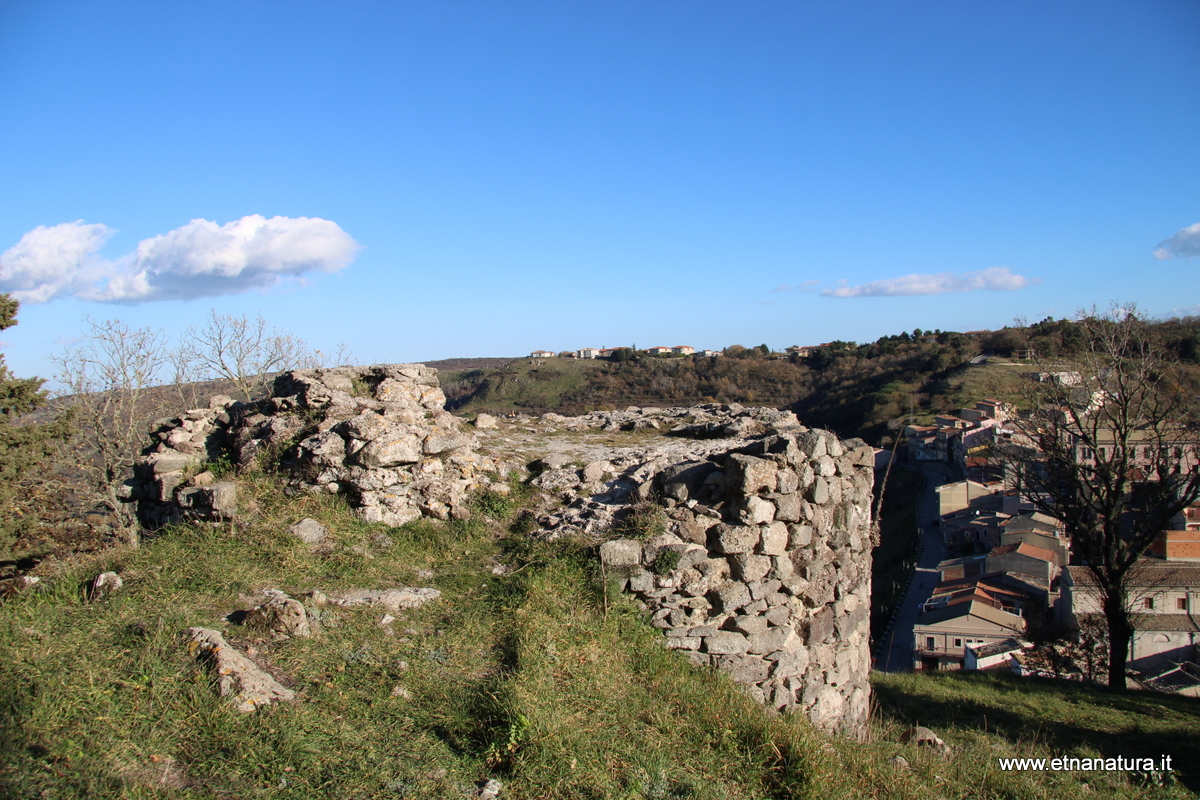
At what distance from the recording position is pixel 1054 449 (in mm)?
Result: 13070

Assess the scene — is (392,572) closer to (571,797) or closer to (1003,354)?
(571,797)

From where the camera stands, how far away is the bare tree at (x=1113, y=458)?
12461 mm

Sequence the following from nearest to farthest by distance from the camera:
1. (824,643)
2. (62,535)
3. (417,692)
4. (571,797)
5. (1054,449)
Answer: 1. (571,797)
2. (417,692)
3. (824,643)
4. (62,535)
5. (1054,449)

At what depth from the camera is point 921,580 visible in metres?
34.8

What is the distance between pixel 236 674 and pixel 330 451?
3.38 metres

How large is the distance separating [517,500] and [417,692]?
3.14 meters

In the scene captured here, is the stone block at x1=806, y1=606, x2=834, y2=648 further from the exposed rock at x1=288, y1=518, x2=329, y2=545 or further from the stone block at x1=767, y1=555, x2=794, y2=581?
the exposed rock at x1=288, y1=518, x2=329, y2=545

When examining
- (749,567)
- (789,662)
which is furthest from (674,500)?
(789,662)

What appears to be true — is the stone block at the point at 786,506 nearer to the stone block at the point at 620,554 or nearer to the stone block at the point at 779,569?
the stone block at the point at 779,569

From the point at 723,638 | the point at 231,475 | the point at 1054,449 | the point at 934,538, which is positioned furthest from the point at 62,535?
the point at 934,538

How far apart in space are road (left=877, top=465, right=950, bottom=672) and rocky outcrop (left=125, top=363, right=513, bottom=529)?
1352 cm

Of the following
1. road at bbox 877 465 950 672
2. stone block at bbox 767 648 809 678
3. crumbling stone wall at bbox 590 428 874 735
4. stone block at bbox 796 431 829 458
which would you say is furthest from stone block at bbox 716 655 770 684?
road at bbox 877 465 950 672

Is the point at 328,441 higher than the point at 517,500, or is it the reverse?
the point at 328,441

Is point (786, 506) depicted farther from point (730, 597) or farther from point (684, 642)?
point (684, 642)
